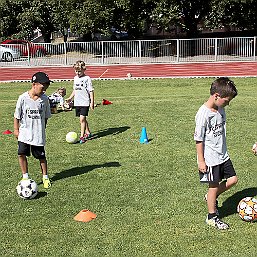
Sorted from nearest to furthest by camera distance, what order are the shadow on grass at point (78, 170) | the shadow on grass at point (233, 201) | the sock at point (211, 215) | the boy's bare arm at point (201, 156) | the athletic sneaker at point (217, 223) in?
the boy's bare arm at point (201, 156) → the athletic sneaker at point (217, 223) → the sock at point (211, 215) → the shadow on grass at point (233, 201) → the shadow on grass at point (78, 170)

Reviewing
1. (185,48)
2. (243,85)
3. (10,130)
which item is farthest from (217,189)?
(185,48)

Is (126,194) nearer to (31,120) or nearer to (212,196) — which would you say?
(212,196)

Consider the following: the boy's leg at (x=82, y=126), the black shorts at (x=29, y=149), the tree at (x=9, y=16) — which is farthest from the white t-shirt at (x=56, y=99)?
the tree at (x=9, y=16)

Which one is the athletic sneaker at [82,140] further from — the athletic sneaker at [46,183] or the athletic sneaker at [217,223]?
the athletic sneaker at [217,223]

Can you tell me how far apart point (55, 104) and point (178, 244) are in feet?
32.0

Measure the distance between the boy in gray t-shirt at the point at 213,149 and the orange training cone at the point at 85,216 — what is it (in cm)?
159

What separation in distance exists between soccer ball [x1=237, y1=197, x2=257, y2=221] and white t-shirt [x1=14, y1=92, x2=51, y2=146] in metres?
3.37

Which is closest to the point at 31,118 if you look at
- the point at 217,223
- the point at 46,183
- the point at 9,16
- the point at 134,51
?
the point at 46,183

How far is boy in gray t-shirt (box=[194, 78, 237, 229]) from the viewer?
5.82 m

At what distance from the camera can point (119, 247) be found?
5.67m

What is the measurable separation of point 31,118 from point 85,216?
2046mm

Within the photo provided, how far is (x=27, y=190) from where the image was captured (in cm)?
723

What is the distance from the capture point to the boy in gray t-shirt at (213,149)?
5.82 metres

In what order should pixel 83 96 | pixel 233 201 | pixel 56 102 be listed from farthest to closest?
pixel 56 102, pixel 83 96, pixel 233 201
